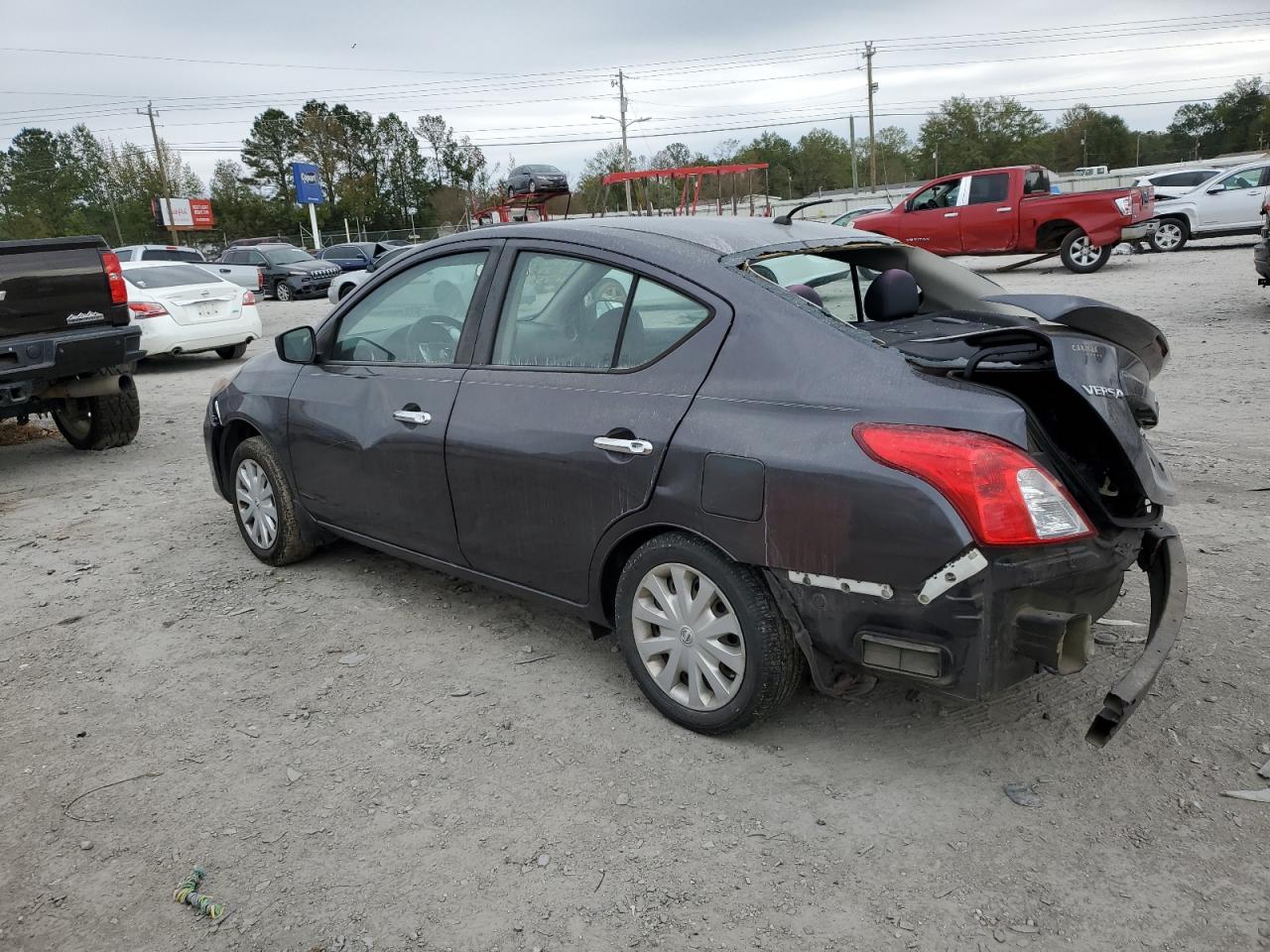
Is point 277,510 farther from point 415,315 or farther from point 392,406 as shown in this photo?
point 415,315


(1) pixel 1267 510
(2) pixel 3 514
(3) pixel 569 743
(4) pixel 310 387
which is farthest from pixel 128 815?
(1) pixel 1267 510

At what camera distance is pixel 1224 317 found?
35.0 ft

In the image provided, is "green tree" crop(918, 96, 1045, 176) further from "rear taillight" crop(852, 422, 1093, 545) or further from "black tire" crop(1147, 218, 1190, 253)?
"rear taillight" crop(852, 422, 1093, 545)

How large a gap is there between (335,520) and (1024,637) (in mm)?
3098

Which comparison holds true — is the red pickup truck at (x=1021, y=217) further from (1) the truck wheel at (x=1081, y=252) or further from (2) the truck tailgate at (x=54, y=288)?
(2) the truck tailgate at (x=54, y=288)

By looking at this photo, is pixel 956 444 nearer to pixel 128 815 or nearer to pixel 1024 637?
pixel 1024 637

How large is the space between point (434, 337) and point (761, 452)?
5.83 feet

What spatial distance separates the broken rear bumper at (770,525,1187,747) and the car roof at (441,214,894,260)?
3.89ft

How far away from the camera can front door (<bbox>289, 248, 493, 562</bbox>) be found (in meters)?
3.75

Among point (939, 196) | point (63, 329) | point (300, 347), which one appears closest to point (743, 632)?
point (300, 347)

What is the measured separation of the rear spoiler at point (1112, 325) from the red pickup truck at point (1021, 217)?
579 inches

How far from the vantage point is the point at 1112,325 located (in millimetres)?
3244

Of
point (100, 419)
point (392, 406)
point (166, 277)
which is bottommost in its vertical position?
point (100, 419)

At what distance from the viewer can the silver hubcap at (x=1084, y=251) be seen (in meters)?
16.9
